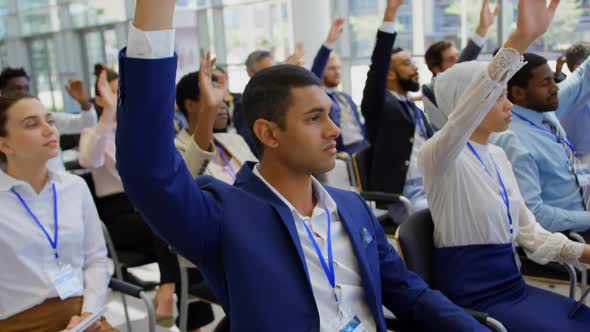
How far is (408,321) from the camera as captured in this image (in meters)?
1.56

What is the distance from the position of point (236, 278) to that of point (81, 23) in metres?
11.6

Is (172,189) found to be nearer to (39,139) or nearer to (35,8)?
(39,139)

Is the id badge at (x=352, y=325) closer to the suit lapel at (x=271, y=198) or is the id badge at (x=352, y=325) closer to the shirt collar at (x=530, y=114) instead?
the suit lapel at (x=271, y=198)

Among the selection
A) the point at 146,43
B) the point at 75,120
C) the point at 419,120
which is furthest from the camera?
the point at 75,120

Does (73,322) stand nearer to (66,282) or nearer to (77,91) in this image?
(66,282)

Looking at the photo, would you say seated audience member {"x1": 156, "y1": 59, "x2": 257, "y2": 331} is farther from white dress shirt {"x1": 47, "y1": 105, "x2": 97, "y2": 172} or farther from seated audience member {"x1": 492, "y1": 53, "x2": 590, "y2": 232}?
white dress shirt {"x1": 47, "y1": 105, "x2": 97, "y2": 172}

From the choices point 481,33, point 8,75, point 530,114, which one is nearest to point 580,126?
point 530,114

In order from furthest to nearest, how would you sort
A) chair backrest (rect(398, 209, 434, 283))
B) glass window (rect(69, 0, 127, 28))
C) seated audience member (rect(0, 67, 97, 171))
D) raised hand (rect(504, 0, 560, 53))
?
glass window (rect(69, 0, 127, 28)) → seated audience member (rect(0, 67, 97, 171)) → chair backrest (rect(398, 209, 434, 283)) → raised hand (rect(504, 0, 560, 53))

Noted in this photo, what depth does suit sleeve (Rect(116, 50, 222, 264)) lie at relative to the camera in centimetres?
98

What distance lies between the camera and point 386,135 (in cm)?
348

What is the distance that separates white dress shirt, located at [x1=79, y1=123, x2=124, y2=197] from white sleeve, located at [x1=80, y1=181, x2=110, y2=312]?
1.10 metres

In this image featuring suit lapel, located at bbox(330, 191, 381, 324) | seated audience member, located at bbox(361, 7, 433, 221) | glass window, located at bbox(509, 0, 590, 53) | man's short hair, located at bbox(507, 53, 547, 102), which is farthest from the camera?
glass window, located at bbox(509, 0, 590, 53)

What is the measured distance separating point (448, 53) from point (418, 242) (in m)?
2.71

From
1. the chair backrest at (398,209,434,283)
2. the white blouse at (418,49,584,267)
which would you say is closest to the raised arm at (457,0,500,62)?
the white blouse at (418,49,584,267)
